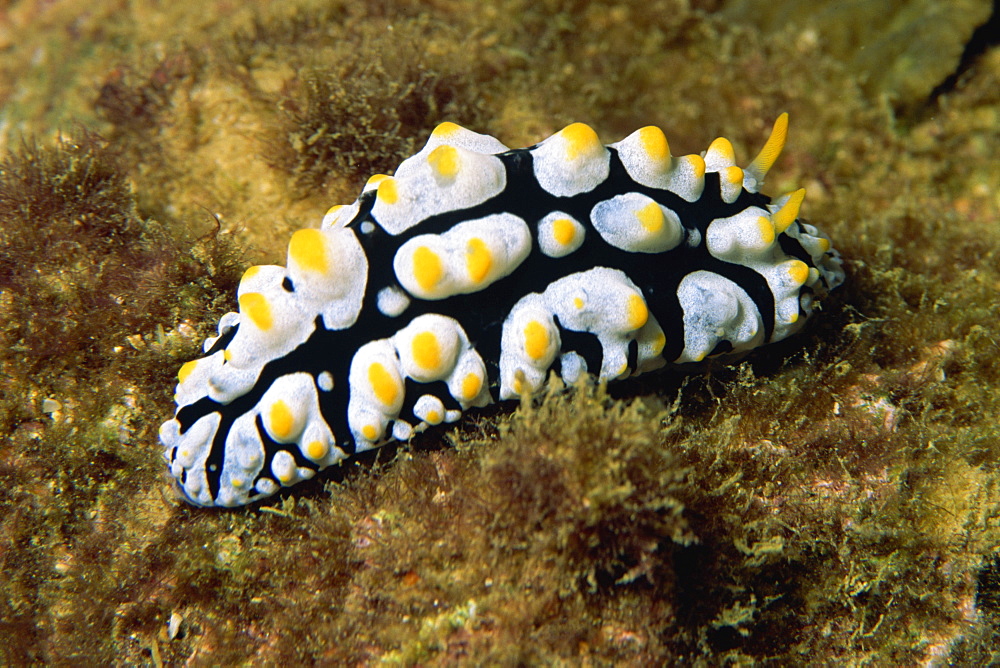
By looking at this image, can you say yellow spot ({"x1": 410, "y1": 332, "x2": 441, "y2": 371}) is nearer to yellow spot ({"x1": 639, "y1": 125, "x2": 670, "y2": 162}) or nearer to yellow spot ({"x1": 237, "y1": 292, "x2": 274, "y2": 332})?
yellow spot ({"x1": 237, "y1": 292, "x2": 274, "y2": 332})

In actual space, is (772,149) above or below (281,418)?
above

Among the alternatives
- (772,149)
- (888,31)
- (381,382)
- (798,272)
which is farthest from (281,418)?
(888,31)

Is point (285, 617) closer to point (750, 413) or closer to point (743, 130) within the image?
point (750, 413)

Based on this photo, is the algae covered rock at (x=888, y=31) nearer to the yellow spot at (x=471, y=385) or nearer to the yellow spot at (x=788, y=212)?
the yellow spot at (x=788, y=212)

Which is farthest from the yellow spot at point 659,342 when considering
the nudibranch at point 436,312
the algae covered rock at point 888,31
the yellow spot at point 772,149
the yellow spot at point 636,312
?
the algae covered rock at point 888,31

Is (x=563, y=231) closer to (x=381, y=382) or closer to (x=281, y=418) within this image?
(x=381, y=382)
